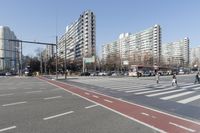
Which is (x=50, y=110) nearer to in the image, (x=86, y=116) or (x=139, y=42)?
(x=86, y=116)

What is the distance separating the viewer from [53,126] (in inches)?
312

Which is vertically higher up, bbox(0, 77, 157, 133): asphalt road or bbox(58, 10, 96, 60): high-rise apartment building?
bbox(58, 10, 96, 60): high-rise apartment building

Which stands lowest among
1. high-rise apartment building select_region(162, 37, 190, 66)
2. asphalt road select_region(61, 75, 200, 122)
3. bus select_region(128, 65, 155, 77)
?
asphalt road select_region(61, 75, 200, 122)

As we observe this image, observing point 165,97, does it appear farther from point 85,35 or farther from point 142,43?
point 142,43

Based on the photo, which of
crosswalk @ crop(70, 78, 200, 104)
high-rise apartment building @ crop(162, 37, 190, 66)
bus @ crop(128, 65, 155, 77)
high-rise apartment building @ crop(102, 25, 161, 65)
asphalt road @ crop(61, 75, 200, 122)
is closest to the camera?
asphalt road @ crop(61, 75, 200, 122)

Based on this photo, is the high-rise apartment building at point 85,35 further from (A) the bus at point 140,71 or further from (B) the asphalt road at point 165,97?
(B) the asphalt road at point 165,97

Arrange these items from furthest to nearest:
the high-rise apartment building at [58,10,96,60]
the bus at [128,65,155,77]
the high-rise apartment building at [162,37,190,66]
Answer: the high-rise apartment building at [162,37,190,66]
the high-rise apartment building at [58,10,96,60]
the bus at [128,65,155,77]

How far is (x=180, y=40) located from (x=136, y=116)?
177333mm

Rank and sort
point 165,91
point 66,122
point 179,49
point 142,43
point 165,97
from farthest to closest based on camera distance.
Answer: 1. point 179,49
2. point 142,43
3. point 165,91
4. point 165,97
5. point 66,122

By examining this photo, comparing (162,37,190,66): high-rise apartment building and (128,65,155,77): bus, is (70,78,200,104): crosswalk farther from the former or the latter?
(162,37,190,66): high-rise apartment building

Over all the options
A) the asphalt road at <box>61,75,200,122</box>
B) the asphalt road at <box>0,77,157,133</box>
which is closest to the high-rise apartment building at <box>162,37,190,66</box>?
the asphalt road at <box>61,75,200,122</box>

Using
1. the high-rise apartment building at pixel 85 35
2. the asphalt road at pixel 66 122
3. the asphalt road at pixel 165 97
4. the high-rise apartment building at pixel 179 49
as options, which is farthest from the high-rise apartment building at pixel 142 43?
the asphalt road at pixel 66 122

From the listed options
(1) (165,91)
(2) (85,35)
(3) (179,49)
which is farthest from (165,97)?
(3) (179,49)

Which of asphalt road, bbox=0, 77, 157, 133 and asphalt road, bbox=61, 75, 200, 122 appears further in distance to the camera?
asphalt road, bbox=61, 75, 200, 122
